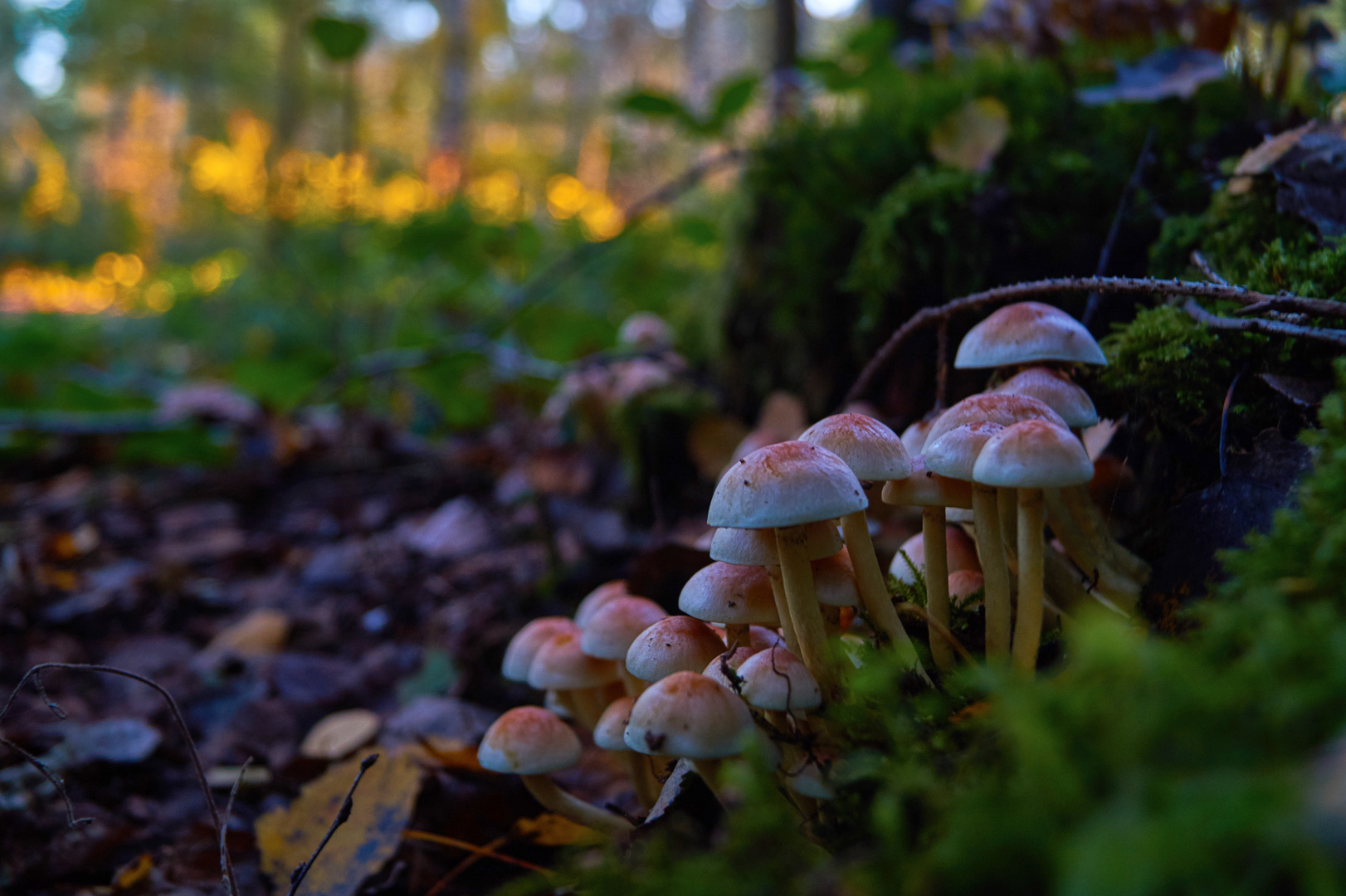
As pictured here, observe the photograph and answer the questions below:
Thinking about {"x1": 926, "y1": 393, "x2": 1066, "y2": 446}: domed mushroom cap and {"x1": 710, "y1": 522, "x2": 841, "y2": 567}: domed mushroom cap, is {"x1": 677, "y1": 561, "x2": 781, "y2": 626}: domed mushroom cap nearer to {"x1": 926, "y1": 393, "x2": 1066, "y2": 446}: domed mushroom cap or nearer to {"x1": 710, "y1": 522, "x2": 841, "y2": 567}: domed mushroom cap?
{"x1": 710, "y1": 522, "x2": 841, "y2": 567}: domed mushroom cap

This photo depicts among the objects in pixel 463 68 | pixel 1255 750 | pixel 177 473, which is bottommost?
pixel 177 473

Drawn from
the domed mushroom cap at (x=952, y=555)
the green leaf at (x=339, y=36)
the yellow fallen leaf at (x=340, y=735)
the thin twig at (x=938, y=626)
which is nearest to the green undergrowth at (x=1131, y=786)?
the thin twig at (x=938, y=626)

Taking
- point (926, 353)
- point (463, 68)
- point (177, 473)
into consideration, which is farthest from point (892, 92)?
point (463, 68)

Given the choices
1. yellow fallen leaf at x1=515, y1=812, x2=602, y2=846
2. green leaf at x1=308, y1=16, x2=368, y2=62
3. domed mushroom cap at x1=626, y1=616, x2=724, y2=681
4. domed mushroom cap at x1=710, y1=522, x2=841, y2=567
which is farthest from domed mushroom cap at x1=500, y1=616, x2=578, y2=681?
green leaf at x1=308, y1=16, x2=368, y2=62

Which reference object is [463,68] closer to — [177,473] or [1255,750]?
[177,473]

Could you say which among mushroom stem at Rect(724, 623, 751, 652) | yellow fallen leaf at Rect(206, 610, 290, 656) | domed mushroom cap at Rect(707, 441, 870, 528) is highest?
domed mushroom cap at Rect(707, 441, 870, 528)

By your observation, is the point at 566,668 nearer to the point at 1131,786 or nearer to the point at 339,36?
the point at 1131,786
